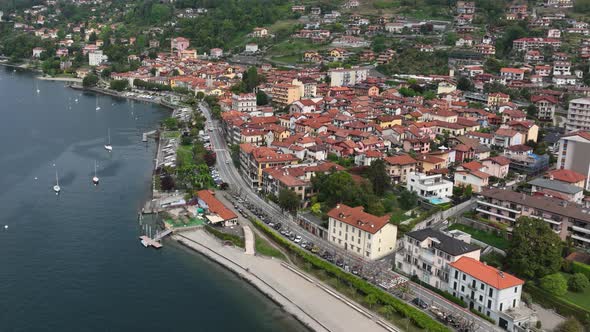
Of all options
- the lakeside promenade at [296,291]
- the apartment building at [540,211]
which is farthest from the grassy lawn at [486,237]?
the lakeside promenade at [296,291]

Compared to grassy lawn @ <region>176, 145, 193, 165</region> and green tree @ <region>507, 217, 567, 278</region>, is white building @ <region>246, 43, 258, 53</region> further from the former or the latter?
green tree @ <region>507, 217, 567, 278</region>

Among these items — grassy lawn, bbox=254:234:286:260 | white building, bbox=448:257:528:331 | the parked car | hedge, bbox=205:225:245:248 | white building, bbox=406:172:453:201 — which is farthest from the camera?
white building, bbox=406:172:453:201

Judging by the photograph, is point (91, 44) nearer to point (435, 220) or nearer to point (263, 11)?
point (263, 11)

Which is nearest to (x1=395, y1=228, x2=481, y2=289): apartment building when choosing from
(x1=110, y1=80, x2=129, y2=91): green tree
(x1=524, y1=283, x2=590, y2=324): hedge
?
(x1=524, y1=283, x2=590, y2=324): hedge

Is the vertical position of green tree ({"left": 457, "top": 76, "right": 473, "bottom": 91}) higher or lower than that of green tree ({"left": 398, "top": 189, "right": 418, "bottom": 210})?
higher

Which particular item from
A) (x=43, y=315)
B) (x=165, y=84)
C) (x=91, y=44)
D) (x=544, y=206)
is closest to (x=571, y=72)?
(x=544, y=206)

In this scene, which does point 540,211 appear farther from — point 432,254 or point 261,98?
point 261,98

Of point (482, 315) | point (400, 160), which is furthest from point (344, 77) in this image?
point (482, 315)

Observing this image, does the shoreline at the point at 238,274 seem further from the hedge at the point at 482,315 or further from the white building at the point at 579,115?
the white building at the point at 579,115
